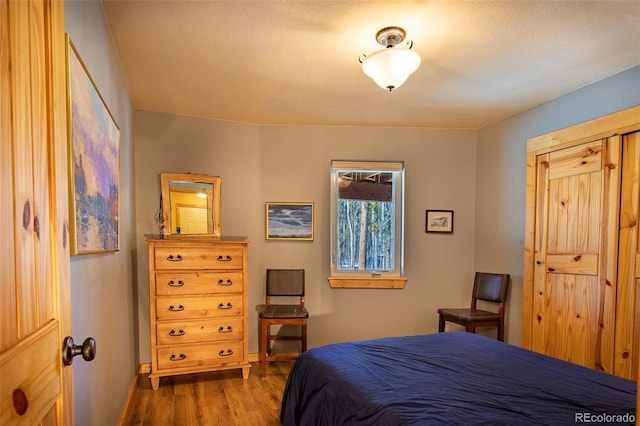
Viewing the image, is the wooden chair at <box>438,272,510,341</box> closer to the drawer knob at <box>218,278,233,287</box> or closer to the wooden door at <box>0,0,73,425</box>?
the drawer knob at <box>218,278,233,287</box>

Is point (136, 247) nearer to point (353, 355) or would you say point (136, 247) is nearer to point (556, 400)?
point (353, 355)

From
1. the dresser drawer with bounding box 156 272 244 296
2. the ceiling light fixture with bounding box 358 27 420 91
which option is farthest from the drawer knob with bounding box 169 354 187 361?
the ceiling light fixture with bounding box 358 27 420 91

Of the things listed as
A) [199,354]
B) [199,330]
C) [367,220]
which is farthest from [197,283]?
[367,220]

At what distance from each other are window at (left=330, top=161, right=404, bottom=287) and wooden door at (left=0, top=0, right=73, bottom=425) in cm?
307

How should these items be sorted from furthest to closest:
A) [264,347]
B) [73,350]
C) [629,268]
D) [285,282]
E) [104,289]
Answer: [285,282] → [264,347] → [629,268] → [104,289] → [73,350]

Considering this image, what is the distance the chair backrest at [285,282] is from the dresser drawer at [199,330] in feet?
1.90

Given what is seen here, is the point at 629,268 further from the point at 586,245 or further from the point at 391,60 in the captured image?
the point at 391,60

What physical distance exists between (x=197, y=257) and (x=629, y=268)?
3.10 metres

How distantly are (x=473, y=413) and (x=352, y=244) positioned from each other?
256 cm

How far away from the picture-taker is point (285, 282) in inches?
141

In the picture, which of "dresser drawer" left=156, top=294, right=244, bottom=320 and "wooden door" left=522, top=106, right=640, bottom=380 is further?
"dresser drawer" left=156, top=294, right=244, bottom=320

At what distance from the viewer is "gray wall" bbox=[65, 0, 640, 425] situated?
3266 millimetres

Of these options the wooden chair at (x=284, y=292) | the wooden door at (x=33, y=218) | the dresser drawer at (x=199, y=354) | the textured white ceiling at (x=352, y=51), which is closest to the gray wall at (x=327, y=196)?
the wooden chair at (x=284, y=292)

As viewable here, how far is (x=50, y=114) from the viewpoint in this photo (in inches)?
30.3
